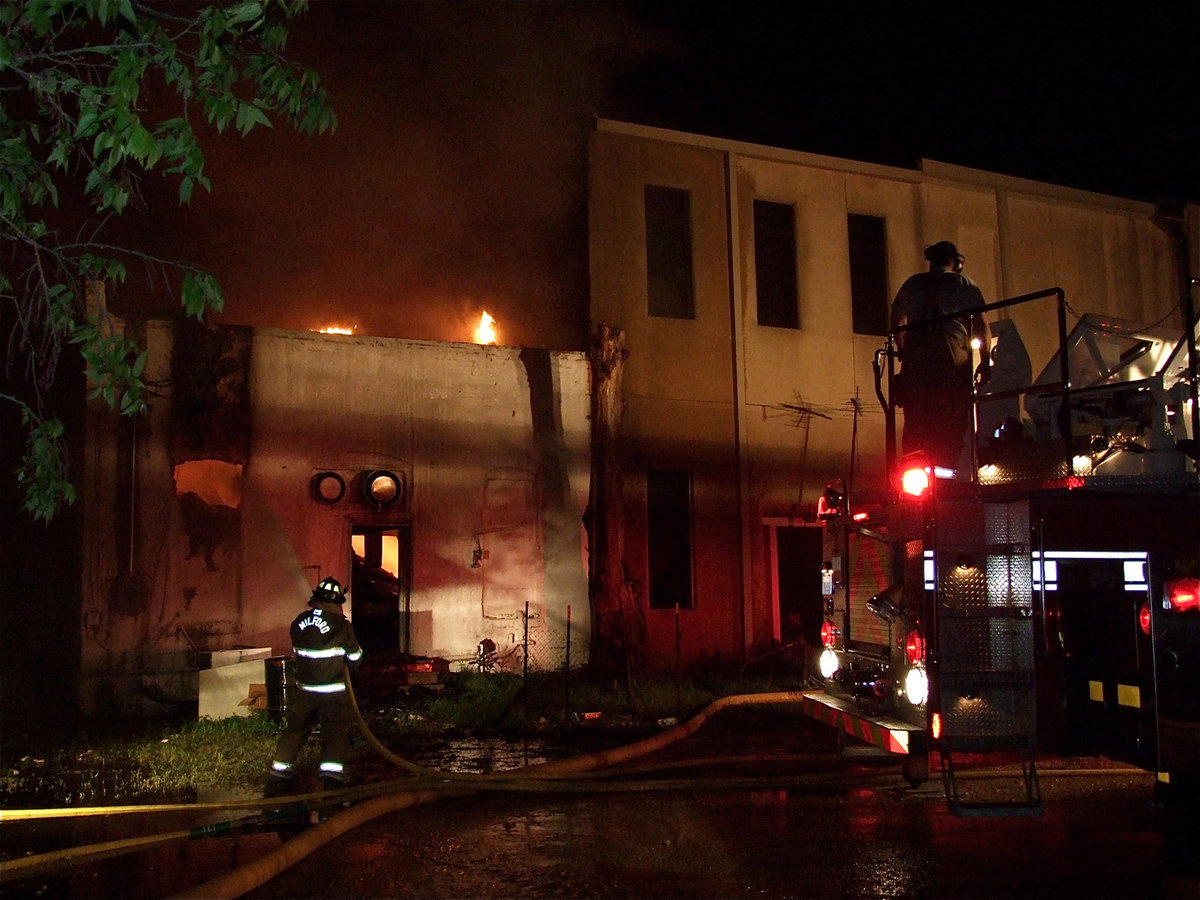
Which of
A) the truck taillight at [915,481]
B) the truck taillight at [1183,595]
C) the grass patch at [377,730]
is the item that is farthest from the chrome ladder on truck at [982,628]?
the grass patch at [377,730]

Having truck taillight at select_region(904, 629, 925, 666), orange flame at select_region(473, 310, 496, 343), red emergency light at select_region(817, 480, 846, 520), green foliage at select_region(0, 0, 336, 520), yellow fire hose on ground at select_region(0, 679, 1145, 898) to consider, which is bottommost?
yellow fire hose on ground at select_region(0, 679, 1145, 898)

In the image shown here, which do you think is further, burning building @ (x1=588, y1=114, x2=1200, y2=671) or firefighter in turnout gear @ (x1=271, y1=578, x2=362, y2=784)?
burning building @ (x1=588, y1=114, x2=1200, y2=671)

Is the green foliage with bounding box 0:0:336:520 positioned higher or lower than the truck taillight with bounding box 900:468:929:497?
higher

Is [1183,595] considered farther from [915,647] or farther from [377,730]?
[377,730]

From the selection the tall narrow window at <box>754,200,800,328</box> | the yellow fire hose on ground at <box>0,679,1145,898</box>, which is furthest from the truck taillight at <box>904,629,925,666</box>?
the tall narrow window at <box>754,200,800,328</box>

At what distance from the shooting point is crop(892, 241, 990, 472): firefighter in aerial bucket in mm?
6176

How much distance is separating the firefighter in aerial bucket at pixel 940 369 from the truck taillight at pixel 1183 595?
1.48 m

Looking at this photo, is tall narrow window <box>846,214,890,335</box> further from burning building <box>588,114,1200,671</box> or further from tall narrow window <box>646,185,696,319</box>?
tall narrow window <box>646,185,696,319</box>

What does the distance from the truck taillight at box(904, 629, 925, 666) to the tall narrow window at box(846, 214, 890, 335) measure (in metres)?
10.3

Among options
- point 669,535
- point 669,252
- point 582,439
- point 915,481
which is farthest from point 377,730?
point 669,252

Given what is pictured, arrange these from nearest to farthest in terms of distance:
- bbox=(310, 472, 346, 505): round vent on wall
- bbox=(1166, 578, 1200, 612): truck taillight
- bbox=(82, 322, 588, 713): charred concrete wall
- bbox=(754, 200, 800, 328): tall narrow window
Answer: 1. bbox=(1166, 578, 1200, 612): truck taillight
2. bbox=(82, 322, 588, 713): charred concrete wall
3. bbox=(310, 472, 346, 505): round vent on wall
4. bbox=(754, 200, 800, 328): tall narrow window

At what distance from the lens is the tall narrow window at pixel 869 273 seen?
15.2 metres

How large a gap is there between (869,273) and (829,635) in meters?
9.51

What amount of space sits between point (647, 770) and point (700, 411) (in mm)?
7223
